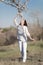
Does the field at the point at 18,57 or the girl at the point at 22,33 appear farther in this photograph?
the field at the point at 18,57

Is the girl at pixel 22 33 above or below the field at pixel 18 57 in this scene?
above

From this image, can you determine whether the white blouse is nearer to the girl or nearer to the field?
the girl

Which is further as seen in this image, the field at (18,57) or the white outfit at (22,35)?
the field at (18,57)

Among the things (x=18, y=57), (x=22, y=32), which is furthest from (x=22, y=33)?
(x=18, y=57)

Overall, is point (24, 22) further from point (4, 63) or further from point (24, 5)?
point (24, 5)

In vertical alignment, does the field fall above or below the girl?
below

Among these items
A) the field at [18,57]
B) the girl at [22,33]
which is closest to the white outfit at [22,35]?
the girl at [22,33]

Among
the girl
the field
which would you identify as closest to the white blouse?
the girl

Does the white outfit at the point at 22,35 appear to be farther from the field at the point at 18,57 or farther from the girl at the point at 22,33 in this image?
the field at the point at 18,57

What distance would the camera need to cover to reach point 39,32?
2894 centimetres

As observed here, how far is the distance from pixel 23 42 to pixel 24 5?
6.51 m

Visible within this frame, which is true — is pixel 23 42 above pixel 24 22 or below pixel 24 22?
below

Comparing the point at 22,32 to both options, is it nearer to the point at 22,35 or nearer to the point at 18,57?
the point at 22,35

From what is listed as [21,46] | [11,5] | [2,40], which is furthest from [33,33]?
[21,46]
